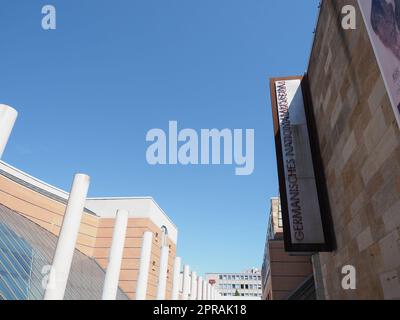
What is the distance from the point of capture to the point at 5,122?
8258mm

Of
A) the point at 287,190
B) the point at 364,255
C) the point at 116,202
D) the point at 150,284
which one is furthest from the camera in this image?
the point at 116,202

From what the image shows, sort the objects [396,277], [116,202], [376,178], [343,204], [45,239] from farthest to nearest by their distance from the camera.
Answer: [116,202] → [45,239] → [343,204] → [376,178] → [396,277]

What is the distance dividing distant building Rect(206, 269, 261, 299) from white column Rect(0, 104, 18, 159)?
121139 mm

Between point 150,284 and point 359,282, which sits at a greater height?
point 150,284

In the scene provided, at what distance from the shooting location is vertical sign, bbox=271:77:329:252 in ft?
40.1

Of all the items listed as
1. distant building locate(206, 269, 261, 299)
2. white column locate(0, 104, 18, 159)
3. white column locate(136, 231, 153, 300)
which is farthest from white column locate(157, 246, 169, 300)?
distant building locate(206, 269, 261, 299)

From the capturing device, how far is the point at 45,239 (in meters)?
24.4

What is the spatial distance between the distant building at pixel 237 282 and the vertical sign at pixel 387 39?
401ft

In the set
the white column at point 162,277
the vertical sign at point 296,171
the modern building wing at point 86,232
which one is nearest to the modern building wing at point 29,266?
the modern building wing at point 86,232

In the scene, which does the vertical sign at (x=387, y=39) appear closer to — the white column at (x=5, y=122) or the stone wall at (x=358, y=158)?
the stone wall at (x=358, y=158)
